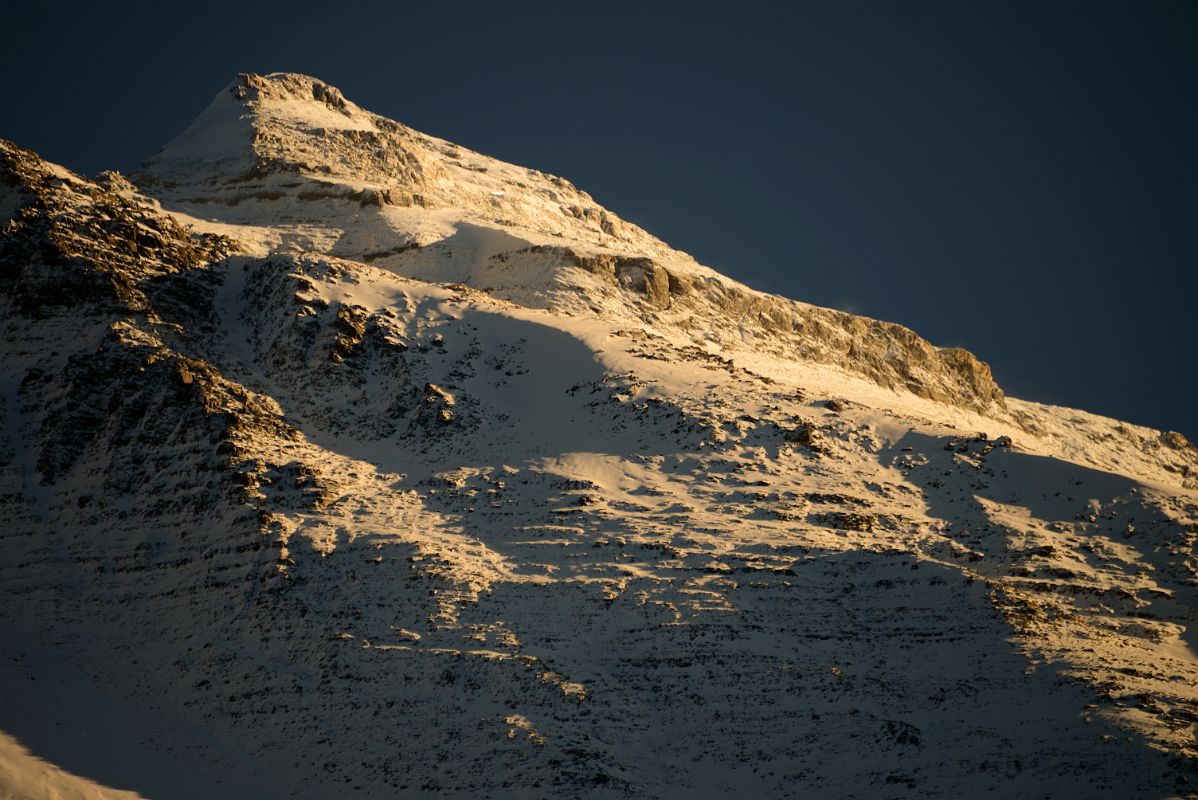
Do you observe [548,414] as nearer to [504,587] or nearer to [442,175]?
[504,587]

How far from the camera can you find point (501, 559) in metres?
49.3

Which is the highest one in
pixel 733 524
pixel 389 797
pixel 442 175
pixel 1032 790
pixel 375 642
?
pixel 442 175

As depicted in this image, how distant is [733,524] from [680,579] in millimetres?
6182

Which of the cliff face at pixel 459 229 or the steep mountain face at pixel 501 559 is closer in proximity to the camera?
the steep mountain face at pixel 501 559

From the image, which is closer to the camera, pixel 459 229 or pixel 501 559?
pixel 501 559

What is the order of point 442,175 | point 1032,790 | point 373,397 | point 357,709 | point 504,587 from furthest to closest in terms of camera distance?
point 442,175, point 373,397, point 504,587, point 357,709, point 1032,790

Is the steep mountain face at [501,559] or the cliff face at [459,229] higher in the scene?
the cliff face at [459,229]

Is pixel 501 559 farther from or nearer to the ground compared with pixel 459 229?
nearer to the ground

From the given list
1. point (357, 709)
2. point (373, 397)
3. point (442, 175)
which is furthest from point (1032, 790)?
point (442, 175)

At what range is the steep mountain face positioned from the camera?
3812 cm

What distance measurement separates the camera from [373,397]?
62.9 m

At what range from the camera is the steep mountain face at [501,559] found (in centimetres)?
3812

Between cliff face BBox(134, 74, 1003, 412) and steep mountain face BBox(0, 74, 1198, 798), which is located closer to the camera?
steep mountain face BBox(0, 74, 1198, 798)

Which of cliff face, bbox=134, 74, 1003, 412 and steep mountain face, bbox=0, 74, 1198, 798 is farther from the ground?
cliff face, bbox=134, 74, 1003, 412
